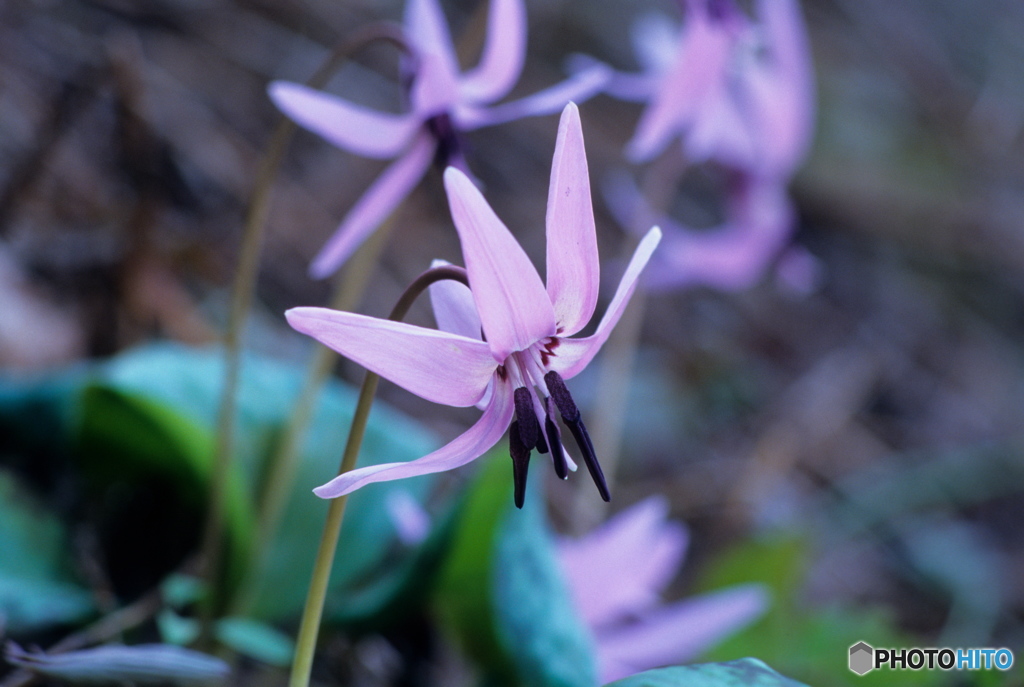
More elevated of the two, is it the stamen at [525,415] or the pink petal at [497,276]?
the pink petal at [497,276]

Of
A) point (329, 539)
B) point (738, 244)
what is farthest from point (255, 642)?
point (738, 244)

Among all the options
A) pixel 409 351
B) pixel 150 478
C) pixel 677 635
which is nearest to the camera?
pixel 409 351

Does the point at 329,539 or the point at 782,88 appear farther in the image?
the point at 782,88

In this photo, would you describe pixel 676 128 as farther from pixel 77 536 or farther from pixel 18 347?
pixel 18 347

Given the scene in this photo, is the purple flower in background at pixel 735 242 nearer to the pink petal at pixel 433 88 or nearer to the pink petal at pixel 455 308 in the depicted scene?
the pink petal at pixel 433 88

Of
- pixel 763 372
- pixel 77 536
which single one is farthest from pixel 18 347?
pixel 763 372

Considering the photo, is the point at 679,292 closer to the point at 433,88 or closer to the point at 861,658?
the point at 861,658

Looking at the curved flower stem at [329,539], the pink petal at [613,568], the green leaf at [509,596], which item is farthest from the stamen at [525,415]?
the pink petal at [613,568]
